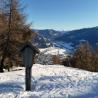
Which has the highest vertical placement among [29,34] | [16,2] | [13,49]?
[16,2]

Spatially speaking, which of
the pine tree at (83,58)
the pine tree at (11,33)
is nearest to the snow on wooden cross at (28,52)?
the pine tree at (11,33)

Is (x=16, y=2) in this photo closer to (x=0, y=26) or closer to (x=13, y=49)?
(x=0, y=26)

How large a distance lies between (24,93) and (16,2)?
1852 centimetres

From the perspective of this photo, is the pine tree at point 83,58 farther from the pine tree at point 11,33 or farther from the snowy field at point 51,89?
the snowy field at point 51,89

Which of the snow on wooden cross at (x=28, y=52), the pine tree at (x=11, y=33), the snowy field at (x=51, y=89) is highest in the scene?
the pine tree at (x=11, y=33)

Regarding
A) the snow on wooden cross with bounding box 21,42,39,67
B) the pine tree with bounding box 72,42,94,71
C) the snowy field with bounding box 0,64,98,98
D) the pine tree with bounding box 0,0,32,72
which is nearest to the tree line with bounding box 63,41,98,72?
the pine tree with bounding box 72,42,94,71

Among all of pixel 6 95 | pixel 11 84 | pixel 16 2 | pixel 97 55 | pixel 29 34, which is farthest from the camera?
pixel 97 55

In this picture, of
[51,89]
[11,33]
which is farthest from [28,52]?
[11,33]

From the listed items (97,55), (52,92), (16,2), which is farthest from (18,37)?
(97,55)

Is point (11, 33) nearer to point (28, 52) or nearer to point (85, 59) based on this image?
point (28, 52)

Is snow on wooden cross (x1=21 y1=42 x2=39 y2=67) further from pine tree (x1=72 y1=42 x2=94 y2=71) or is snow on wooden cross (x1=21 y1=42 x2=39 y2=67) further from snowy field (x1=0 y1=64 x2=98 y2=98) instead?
pine tree (x1=72 y1=42 x2=94 y2=71)

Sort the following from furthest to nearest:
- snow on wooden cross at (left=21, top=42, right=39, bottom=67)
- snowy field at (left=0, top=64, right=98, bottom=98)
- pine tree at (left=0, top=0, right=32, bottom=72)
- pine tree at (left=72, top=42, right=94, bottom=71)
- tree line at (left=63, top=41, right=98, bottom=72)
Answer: tree line at (left=63, top=41, right=98, bottom=72)
pine tree at (left=72, top=42, right=94, bottom=71)
pine tree at (left=0, top=0, right=32, bottom=72)
snow on wooden cross at (left=21, top=42, right=39, bottom=67)
snowy field at (left=0, top=64, right=98, bottom=98)

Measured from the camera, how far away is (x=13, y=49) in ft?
92.3

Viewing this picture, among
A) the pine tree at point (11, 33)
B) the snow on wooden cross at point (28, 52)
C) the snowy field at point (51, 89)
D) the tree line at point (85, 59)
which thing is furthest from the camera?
the tree line at point (85, 59)
